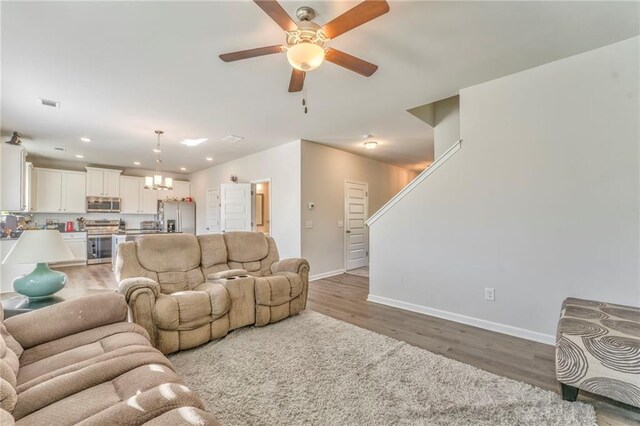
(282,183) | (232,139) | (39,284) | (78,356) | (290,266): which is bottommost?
(78,356)

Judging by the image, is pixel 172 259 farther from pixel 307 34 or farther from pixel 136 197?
pixel 136 197

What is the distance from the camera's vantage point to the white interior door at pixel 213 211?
287 inches

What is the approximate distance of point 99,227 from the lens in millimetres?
7402

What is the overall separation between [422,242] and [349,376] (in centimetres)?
197

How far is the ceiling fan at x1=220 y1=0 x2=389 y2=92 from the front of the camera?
1.60 meters

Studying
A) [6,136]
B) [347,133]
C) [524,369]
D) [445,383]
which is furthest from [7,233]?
[524,369]

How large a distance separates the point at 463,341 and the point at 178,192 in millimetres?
8191

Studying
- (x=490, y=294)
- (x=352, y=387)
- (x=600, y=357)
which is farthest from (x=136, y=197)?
(x=600, y=357)

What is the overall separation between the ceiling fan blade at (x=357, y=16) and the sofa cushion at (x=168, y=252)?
2449 millimetres

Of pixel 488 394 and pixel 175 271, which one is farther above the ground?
pixel 175 271

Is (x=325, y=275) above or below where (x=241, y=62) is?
below

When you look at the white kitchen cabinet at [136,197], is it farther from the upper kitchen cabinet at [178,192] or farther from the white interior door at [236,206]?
the white interior door at [236,206]

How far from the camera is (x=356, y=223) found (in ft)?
20.6

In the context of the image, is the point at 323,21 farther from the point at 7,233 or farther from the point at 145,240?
the point at 7,233
